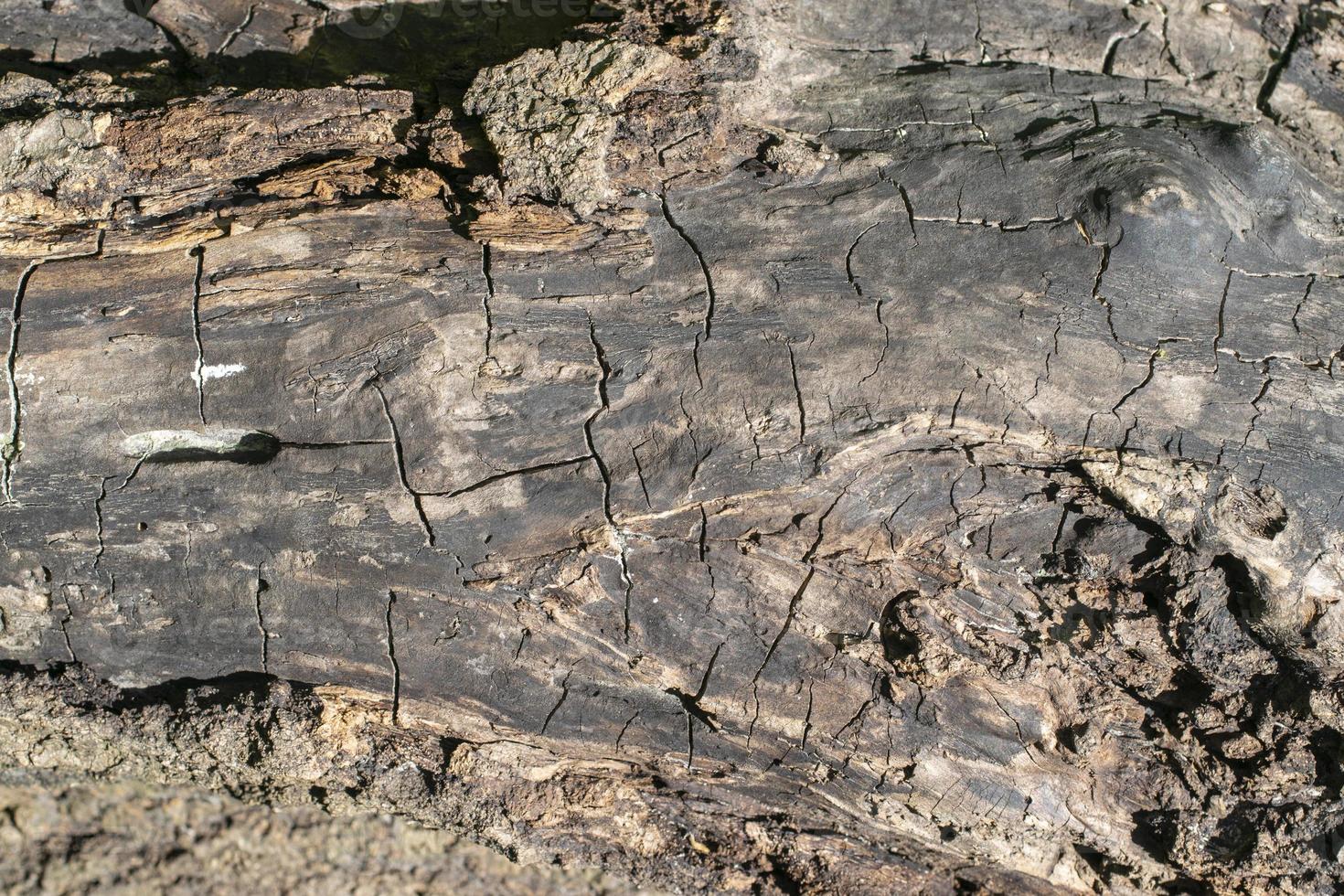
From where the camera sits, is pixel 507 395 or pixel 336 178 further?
pixel 336 178

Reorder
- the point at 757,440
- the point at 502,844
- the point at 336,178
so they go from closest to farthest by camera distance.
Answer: the point at 757,440 < the point at 336,178 < the point at 502,844

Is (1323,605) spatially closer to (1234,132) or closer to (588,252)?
(1234,132)

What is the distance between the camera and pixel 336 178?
272cm

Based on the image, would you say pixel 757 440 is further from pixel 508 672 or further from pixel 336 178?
pixel 336 178

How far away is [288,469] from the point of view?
98.2 inches

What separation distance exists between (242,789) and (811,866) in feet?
6.21

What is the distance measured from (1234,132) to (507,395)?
2.28 m

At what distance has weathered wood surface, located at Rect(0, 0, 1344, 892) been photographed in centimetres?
249

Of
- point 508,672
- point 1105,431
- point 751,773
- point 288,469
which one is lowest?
point 751,773

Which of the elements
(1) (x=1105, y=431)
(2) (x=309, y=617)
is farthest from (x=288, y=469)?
(1) (x=1105, y=431)

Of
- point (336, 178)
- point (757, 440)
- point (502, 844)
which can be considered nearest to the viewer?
point (757, 440)

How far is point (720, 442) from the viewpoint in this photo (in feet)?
8.11

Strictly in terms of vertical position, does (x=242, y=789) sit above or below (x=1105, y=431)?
below

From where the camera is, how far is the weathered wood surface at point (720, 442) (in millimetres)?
2488
